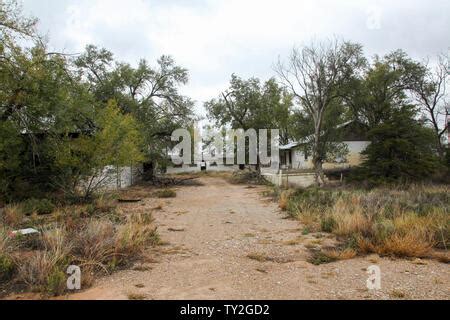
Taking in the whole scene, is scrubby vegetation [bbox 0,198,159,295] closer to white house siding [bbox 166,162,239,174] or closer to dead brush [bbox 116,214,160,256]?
dead brush [bbox 116,214,160,256]

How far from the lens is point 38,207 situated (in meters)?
11.5

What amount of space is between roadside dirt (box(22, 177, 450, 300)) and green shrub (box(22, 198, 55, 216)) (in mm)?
5906

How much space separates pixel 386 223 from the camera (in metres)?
7.03

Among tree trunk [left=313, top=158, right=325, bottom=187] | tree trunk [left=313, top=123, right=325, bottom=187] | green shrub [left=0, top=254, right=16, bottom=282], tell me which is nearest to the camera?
green shrub [left=0, top=254, right=16, bottom=282]

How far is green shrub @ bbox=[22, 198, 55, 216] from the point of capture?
36.8 ft

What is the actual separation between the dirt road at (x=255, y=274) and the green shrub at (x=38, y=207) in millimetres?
5999

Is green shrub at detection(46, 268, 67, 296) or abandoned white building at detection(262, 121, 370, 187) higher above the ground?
abandoned white building at detection(262, 121, 370, 187)

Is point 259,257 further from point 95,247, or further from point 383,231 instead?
point 95,247

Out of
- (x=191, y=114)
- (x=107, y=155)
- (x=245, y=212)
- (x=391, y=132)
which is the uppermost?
(x=191, y=114)

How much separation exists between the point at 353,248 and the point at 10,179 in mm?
13682

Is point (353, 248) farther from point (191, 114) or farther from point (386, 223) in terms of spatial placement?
point (191, 114)

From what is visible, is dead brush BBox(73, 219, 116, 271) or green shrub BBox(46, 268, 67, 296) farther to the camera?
dead brush BBox(73, 219, 116, 271)

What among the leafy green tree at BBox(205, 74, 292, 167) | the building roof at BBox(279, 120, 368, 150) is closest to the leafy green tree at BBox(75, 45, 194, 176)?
the leafy green tree at BBox(205, 74, 292, 167)
